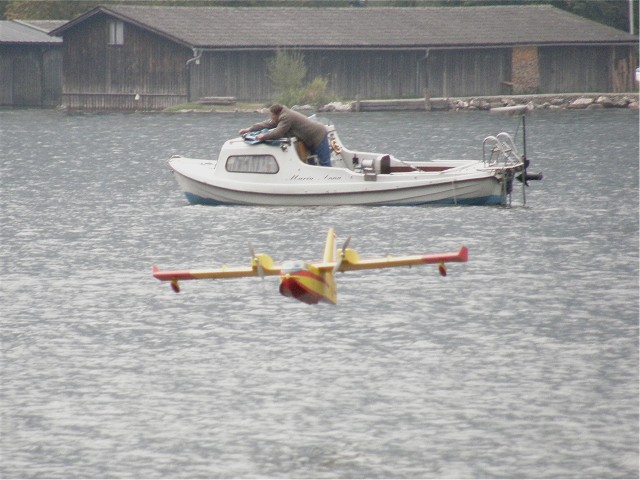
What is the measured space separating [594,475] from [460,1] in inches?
4130

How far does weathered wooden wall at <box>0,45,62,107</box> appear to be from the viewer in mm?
103812

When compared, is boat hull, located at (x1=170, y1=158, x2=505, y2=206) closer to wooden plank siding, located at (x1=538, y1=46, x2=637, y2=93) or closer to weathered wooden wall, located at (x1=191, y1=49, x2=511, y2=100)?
weathered wooden wall, located at (x1=191, y1=49, x2=511, y2=100)

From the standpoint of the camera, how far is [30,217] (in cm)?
Result: 3688

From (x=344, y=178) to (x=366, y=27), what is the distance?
211 feet

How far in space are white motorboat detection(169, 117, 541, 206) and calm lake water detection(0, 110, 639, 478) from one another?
512 mm

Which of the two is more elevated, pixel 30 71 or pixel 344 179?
pixel 30 71

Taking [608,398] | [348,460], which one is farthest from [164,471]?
[608,398]

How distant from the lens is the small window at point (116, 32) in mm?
94938

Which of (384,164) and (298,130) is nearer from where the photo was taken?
(298,130)

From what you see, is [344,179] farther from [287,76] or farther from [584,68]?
[584,68]

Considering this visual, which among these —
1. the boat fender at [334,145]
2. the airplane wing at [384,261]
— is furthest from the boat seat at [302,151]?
the airplane wing at [384,261]

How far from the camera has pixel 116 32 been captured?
95312 mm

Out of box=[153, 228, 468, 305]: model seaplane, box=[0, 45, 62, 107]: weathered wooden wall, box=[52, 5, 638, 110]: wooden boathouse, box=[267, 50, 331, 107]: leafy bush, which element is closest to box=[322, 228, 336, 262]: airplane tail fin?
box=[153, 228, 468, 305]: model seaplane

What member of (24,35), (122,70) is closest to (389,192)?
(122,70)
